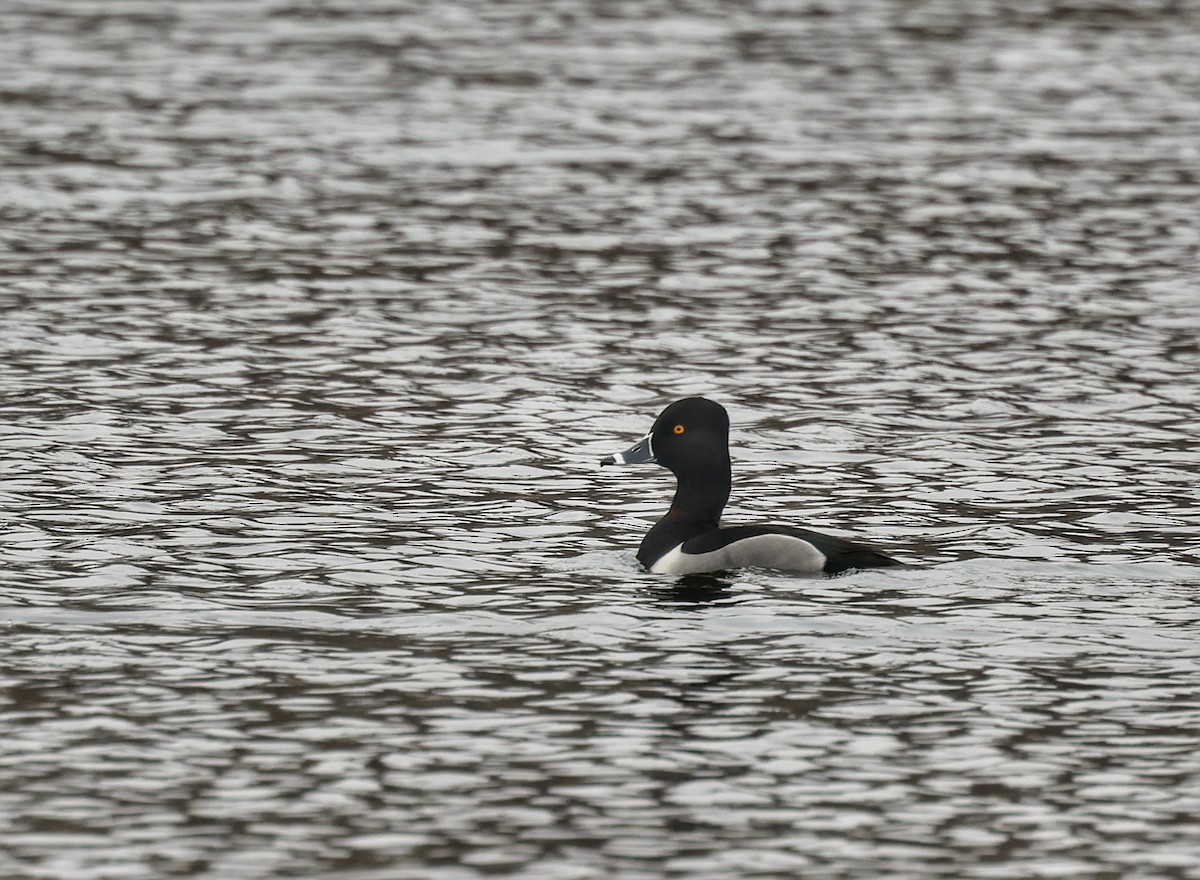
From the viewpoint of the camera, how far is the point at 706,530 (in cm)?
1597

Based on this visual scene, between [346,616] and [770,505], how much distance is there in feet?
15.0

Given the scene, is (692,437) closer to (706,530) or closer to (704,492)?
(704,492)

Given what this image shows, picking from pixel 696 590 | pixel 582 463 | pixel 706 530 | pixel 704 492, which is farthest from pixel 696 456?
pixel 582 463

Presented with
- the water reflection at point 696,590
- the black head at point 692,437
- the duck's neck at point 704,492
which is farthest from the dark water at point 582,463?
the black head at point 692,437

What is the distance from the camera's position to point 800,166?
3328 centimetres

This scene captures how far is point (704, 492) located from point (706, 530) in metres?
0.27

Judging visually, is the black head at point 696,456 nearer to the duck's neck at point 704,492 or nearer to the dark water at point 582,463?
the duck's neck at point 704,492

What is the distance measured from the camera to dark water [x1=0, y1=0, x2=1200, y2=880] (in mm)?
11172

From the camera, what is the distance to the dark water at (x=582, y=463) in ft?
36.7

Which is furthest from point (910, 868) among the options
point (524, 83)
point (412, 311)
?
point (524, 83)

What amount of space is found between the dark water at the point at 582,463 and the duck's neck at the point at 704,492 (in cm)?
55

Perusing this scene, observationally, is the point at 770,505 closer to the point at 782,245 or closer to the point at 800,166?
the point at 782,245

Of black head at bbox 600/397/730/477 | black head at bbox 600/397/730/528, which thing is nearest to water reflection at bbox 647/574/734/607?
black head at bbox 600/397/730/528

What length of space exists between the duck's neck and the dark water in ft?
1.80
